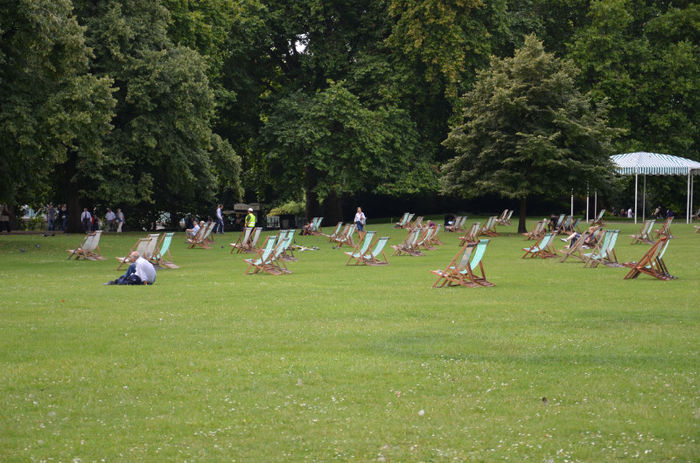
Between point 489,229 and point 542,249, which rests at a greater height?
point 489,229

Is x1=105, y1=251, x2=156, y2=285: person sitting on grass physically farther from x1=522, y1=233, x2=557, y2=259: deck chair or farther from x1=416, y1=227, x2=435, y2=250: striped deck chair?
x1=416, y1=227, x2=435, y2=250: striped deck chair

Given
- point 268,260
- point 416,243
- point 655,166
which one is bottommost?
point 268,260

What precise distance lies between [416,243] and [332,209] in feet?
73.2

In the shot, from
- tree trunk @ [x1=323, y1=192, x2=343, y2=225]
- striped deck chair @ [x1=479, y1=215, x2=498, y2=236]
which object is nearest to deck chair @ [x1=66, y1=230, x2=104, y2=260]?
striped deck chair @ [x1=479, y1=215, x2=498, y2=236]

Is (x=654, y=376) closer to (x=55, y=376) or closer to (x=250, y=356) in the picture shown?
(x=250, y=356)

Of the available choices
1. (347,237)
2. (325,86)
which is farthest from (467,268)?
(325,86)

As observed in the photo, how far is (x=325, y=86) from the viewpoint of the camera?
166 ft

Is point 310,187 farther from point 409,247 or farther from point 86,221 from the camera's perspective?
point 409,247

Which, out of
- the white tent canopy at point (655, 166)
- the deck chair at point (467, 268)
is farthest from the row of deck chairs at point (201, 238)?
the white tent canopy at point (655, 166)

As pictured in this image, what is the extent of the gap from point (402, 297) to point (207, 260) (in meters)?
11.9

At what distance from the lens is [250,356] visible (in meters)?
9.32

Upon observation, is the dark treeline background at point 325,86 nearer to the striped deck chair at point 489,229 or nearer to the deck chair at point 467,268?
the striped deck chair at point 489,229

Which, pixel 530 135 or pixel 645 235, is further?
pixel 530 135

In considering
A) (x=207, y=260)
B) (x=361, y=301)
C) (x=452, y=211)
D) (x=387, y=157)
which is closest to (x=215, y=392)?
(x=361, y=301)
